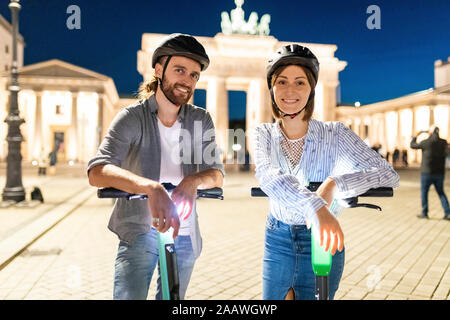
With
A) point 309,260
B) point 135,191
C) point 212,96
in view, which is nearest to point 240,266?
point 309,260

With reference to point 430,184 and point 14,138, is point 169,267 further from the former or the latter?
point 14,138

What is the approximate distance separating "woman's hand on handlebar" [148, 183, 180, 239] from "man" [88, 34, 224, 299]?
188 mm

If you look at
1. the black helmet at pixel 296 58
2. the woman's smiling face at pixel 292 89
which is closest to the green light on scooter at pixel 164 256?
the woman's smiling face at pixel 292 89

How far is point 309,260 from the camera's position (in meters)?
1.84

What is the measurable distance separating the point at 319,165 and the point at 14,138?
10.8 meters

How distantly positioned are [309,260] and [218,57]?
145ft

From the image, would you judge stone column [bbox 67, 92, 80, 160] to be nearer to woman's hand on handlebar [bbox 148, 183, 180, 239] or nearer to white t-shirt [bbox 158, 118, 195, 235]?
white t-shirt [bbox 158, 118, 195, 235]

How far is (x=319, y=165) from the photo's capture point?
5.98 ft

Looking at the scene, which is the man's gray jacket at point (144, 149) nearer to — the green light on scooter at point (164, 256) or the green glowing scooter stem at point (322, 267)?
the green light on scooter at point (164, 256)

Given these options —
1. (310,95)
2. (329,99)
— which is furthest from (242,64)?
(310,95)

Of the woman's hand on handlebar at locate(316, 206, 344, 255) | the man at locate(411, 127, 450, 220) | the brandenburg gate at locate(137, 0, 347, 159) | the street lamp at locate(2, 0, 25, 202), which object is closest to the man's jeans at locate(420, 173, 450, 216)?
the man at locate(411, 127, 450, 220)

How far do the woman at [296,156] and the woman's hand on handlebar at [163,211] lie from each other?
1.44 ft
